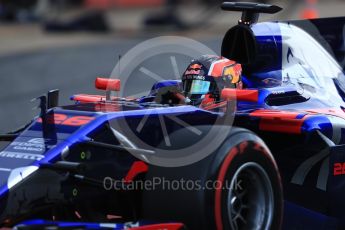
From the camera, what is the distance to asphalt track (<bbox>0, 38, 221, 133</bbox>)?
432 inches

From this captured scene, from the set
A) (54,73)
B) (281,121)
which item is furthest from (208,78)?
(54,73)

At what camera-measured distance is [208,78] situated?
17.4 ft

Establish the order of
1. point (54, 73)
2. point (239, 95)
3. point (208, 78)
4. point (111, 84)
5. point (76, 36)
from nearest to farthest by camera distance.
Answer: point (239, 95) < point (208, 78) < point (111, 84) < point (54, 73) < point (76, 36)

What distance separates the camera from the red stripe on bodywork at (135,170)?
443 cm

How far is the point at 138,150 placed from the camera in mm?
4320

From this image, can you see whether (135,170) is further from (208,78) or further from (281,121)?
(208,78)

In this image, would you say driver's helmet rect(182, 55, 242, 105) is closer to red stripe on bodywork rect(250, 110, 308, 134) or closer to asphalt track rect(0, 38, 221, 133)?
red stripe on bodywork rect(250, 110, 308, 134)

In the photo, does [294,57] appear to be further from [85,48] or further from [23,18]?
[23,18]

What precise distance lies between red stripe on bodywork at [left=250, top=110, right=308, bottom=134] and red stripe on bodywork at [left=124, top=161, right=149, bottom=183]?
0.83 m

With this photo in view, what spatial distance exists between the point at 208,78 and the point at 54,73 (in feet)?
31.0

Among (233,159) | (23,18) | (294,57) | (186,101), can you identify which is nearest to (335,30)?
(294,57)

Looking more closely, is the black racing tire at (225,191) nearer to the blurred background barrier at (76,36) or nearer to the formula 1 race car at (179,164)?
the formula 1 race car at (179,164)

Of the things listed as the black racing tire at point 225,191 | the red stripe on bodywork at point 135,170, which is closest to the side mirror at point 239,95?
the black racing tire at point 225,191

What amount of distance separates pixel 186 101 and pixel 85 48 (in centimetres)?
1331
